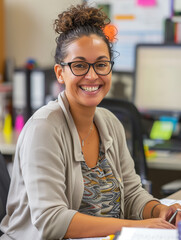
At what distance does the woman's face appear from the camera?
1385mm

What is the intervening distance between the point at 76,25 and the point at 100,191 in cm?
53

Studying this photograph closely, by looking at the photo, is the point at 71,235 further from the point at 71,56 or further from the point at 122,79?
the point at 122,79

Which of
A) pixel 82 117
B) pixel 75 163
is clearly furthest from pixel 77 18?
pixel 75 163

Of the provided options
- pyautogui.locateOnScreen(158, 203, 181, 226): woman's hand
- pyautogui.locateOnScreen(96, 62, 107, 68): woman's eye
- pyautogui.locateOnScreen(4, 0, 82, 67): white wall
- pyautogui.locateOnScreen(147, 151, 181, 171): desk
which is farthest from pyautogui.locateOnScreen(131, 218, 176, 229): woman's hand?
pyautogui.locateOnScreen(4, 0, 82, 67): white wall

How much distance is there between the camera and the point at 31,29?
338 cm

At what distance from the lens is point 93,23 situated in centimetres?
147

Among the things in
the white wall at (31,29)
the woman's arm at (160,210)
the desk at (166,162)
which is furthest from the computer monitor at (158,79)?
the woman's arm at (160,210)

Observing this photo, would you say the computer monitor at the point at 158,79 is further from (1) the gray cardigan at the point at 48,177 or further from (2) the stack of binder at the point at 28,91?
(1) the gray cardigan at the point at 48,177

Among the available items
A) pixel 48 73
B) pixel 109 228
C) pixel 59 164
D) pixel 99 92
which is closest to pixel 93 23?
pixel 99 92

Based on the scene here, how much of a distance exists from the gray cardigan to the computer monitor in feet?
4.29

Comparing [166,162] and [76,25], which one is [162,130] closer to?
[166,162]

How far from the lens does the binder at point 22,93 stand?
2947 mm

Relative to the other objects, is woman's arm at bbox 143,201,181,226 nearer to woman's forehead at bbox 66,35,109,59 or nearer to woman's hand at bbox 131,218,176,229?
woman's hand at bbox 131,218,176,229

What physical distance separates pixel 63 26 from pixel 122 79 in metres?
1.71
